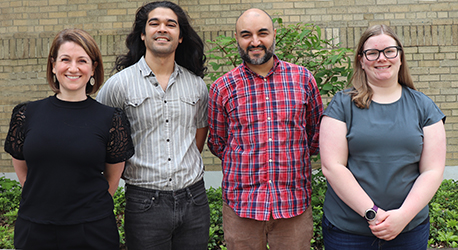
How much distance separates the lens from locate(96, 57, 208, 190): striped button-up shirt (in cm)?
245

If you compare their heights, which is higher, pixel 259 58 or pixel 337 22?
pixel 337 22

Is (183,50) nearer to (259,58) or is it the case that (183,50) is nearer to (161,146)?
(259,58)

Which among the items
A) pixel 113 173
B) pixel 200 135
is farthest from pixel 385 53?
pixel 113 173

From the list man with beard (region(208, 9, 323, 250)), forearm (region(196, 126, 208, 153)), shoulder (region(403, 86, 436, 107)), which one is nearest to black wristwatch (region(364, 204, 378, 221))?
man with beard (region(208, 9, 323, 250))

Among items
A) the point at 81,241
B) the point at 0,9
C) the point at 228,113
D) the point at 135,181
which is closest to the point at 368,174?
the point at 228,113

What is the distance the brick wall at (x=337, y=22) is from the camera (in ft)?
19.9

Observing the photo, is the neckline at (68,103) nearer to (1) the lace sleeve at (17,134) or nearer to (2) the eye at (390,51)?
(1) the lace sleeve at (17,134)

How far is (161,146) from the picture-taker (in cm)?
246

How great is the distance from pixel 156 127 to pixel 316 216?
2.33m

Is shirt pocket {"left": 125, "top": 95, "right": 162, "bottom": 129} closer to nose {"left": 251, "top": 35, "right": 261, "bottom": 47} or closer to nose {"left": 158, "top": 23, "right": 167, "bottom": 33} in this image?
nose {"left": 158, "top": 23, "right": 167, "bottom": 33}

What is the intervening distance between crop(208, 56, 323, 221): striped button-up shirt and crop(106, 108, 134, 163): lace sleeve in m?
0.65

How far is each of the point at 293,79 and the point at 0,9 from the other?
610 centimetres

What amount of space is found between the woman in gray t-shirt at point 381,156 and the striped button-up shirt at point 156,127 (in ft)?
2.95

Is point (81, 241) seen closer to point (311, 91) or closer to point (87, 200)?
point (87, 200)
